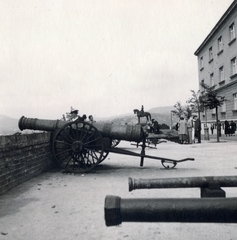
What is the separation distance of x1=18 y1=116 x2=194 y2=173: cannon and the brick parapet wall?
0.41 meters

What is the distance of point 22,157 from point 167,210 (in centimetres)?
556

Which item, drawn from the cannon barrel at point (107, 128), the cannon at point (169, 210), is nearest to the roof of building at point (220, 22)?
the cannon barrel at point (107, 128)

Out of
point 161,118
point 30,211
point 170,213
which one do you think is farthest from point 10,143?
point 161,118

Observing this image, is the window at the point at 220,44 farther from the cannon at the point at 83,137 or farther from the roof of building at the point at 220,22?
the cannon at the point at 83,137

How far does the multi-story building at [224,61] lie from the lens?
24.5 metres

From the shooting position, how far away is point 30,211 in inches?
168

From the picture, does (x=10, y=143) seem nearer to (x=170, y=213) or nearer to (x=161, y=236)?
(x=161, y=236)

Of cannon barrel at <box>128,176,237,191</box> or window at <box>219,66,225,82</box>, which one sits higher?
window at <box>219,66,225,82</box>

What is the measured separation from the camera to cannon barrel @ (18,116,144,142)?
25.9 ft

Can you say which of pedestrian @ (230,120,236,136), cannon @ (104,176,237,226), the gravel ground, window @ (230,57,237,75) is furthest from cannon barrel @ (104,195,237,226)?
window @ (230,57,237,75)

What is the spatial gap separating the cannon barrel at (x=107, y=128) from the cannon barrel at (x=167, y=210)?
655cm

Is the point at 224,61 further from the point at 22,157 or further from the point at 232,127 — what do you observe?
the point at 22,157

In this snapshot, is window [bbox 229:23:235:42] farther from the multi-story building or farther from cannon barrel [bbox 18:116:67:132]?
cannon barrel [bbox 18:116:67:132]

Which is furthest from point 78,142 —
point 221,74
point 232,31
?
point 221,74
